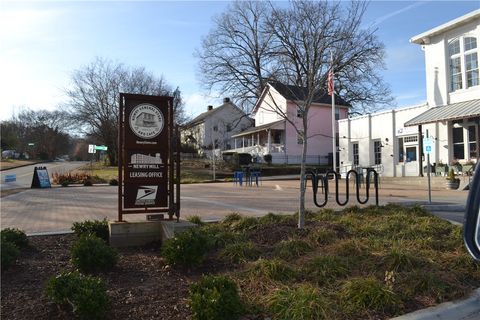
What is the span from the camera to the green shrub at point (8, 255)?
5445mm

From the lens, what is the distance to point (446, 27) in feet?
85.9

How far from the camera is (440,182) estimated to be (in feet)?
80.1

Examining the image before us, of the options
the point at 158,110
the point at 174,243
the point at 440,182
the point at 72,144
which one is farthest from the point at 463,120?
the point at 72,144

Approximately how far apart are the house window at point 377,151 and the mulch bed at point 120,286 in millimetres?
27524

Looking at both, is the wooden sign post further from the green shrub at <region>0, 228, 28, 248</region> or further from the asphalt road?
the asphalt road

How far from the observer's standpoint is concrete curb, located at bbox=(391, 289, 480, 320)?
4383 mm

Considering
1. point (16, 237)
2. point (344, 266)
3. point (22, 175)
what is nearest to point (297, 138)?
point (22, 175)

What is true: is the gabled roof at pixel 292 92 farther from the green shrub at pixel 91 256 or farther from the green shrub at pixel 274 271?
the green shrub at pixel 91 256

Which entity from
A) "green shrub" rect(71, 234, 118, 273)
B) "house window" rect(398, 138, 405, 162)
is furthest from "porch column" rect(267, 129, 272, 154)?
"green shrub" rect(71, 234, 118, 273)

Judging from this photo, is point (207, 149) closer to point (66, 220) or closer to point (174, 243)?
point (66, 220)

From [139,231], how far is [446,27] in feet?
81.5

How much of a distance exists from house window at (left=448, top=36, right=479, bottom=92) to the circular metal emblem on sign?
22.4 meters

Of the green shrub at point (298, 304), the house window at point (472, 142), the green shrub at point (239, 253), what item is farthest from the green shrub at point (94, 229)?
the house window at point (472, 142)

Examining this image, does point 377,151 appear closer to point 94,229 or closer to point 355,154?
point 355,154
